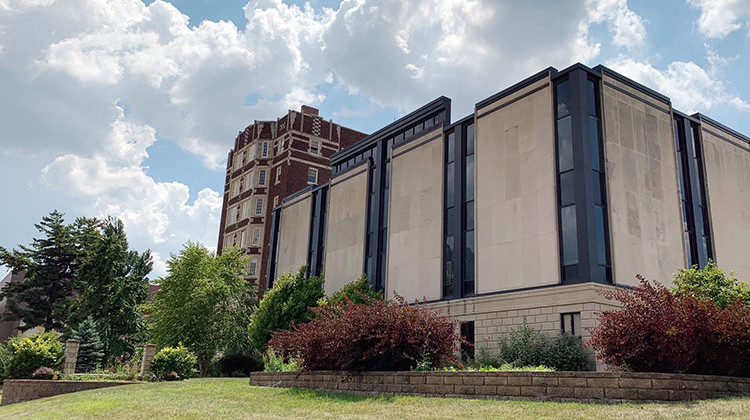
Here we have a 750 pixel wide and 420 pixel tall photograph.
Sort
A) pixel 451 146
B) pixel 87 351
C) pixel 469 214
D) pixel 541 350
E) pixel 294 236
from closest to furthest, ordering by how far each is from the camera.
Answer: pixel 541 350 → pixel 469 214 → pixel 451 146 → pixel 87 351 → pixel 294 236

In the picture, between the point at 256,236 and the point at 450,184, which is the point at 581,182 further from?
the point at 256,236

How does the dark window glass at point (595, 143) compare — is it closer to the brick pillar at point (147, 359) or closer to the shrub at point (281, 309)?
the shrub at point (281, 309)

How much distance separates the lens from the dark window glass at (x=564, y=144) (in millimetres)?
26644

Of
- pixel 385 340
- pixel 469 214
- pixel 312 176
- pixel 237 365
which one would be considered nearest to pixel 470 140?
pixel 469 214

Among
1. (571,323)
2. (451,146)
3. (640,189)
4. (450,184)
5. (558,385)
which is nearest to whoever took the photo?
(558,385)

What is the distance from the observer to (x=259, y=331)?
1437 inches

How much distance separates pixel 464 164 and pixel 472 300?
7.57 m

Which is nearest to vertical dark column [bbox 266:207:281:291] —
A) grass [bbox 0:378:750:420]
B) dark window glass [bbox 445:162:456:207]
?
dark window glass [bbox 445:162:456:207]

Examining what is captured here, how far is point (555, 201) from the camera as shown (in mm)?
26422

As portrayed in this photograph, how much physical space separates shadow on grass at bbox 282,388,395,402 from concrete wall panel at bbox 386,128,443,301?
14952mm

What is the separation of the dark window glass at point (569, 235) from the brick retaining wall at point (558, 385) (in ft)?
39.5

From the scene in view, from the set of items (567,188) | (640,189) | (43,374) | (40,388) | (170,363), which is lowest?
(40,388)

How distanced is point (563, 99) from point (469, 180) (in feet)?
21.3

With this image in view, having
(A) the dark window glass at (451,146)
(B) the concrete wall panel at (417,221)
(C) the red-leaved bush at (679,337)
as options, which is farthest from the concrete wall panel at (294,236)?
(C) the red-leaved bush at (679,337)
